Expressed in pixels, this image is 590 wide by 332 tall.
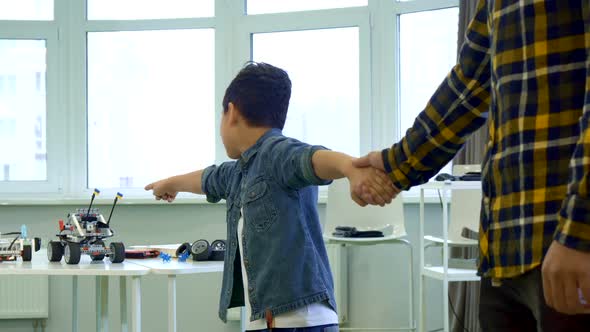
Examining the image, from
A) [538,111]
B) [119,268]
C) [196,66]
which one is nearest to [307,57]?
[196,66]

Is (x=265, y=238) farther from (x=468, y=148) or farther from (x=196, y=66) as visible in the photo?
(x=196, y=66)

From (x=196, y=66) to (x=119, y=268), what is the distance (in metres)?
2.95

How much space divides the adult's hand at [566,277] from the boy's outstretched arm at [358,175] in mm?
597

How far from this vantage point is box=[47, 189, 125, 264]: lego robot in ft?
8.66

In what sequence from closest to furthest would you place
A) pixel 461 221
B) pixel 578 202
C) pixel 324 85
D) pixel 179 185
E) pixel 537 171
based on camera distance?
pixel 578 202 < pixel 537 171 < pixel 179 185 < pixel 461 221 < pixel 324 85

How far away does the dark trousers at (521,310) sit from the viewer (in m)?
0.92

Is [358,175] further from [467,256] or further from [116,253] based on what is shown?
[467,256]

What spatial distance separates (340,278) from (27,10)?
272 centimetres

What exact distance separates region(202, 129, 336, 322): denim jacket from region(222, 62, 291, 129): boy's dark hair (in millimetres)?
72

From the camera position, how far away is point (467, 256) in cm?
448

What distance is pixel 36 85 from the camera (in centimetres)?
520

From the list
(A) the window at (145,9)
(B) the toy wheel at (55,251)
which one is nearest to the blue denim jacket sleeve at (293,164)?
(B) the toy wheel at (55,251)

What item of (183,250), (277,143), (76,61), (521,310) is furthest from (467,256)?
(521,310)

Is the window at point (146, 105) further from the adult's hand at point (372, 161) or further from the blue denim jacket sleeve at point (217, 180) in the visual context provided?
the adult's hand at point (372, 161)
